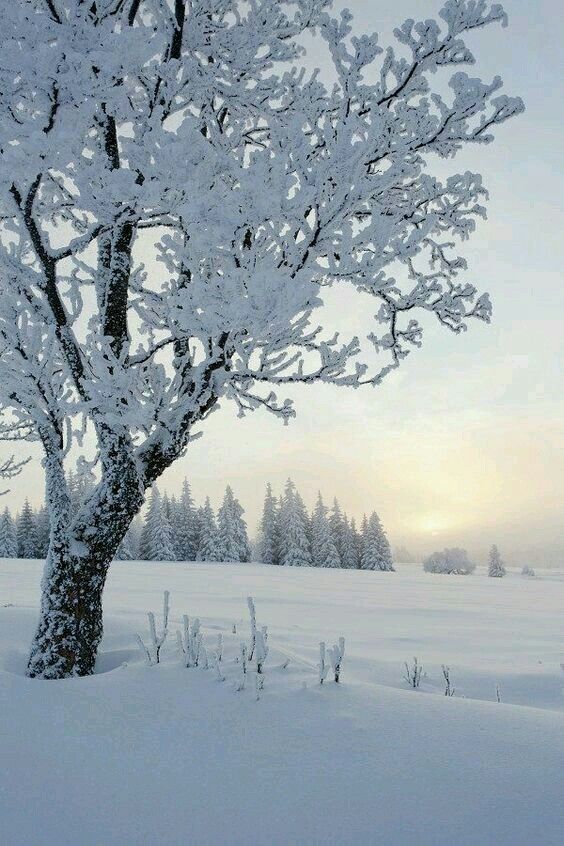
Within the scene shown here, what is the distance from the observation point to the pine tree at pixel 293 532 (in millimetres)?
45812

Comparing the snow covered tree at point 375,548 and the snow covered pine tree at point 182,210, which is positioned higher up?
the snow covered pine tree at point 182,210

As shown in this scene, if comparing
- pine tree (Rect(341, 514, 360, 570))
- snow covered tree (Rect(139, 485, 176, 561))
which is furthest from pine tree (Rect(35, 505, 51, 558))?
pine tree (Rect(341, 514, 360, 570))

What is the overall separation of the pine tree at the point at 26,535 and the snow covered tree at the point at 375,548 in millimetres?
31169

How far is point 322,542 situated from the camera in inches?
1881

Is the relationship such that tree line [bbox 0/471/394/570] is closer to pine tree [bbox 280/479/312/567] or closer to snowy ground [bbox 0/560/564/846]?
pine tree [bbox 280/479/312/567]

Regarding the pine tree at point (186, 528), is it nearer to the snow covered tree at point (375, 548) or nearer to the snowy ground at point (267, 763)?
the snow covered tree at point (375, 548)

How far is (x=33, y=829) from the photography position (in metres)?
2.18

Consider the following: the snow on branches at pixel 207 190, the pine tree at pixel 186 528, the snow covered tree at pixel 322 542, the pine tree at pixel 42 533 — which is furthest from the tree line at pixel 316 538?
the snow on branches at pixel 207 190

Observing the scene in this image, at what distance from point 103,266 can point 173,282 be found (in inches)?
27.8

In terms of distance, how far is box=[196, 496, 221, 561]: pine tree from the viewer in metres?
45.6

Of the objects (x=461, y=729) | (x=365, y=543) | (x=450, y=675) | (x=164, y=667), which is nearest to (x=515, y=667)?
(x=450, y=675)

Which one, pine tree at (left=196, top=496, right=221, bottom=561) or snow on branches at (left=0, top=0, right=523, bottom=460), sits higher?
snow on branches at (left=0, top=0, right=523, bottom=460)

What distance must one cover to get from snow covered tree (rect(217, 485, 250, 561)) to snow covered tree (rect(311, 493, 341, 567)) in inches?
259

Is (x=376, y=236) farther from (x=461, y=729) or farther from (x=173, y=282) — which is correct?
(x=461, y=729)
